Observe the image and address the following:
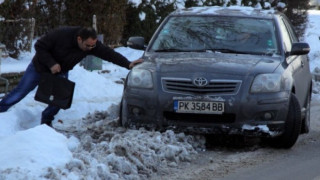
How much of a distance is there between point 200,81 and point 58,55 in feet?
6.35

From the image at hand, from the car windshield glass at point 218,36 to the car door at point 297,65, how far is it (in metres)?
0.24

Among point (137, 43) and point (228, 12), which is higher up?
point (228, 12)

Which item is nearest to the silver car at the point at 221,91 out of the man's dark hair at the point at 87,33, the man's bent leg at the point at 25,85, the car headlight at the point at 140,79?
the car headlight at the point at 140,79

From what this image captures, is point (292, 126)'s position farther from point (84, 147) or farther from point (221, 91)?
point (84, 147)

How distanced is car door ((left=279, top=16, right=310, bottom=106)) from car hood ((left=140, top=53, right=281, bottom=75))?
1.10 feet

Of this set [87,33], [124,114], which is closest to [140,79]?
[124,114]

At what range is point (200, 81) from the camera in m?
7.86

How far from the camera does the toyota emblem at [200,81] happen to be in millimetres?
7848

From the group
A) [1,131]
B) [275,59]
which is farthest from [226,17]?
[1,131]

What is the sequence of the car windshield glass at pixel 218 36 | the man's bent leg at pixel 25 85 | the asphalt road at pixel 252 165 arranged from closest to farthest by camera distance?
the asphalt road at pixel 252 165 < the car windshield glass at pixel 218 36 < the man's bent leg at pixel 25 85

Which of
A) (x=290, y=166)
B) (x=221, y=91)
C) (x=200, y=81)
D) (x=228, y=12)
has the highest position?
(x=228, y=12)

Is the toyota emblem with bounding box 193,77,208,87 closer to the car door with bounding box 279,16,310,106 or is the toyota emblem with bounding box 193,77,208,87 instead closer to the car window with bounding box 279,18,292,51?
the car door with bounding box 279,16,310,106

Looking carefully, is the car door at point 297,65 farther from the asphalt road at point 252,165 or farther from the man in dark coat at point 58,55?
the man in dark coat at point 58,55

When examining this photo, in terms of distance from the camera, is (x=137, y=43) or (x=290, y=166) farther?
(x=137, y=43)
